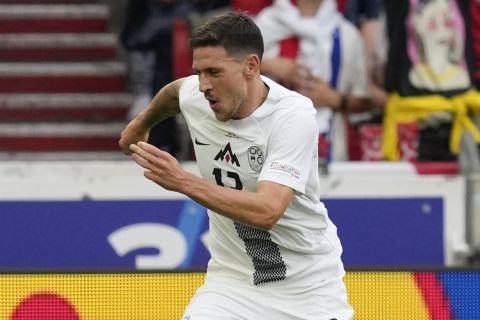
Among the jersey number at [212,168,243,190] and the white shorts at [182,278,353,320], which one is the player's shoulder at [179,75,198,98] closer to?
the jersey number at [212,168,243,190]

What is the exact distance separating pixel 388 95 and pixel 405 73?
0.18m

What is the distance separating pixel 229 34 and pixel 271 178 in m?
0.53

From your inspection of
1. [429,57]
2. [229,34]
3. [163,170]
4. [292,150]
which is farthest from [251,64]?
[429,57]

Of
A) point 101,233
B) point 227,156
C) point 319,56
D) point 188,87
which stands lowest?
point 101,233

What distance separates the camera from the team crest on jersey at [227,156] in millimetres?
5090

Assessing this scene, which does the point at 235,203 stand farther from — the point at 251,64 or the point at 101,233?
the point at 101,233

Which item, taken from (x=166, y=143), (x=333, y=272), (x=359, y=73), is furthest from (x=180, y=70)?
(x=333, y=272)

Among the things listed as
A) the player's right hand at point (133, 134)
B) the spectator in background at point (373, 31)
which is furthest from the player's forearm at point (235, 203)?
the spectator in background at point (373, 31)

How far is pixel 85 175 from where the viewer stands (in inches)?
310

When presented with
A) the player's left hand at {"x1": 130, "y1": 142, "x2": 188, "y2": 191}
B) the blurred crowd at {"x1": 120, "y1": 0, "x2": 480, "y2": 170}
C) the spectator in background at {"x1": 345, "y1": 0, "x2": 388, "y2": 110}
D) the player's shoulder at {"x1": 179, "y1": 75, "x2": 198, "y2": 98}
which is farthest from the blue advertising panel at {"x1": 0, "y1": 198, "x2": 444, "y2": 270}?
the player's left hand at {"x1": 130, "y1": 142, "x2": 188, "y2": 191}

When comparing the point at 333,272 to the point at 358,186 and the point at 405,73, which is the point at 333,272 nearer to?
the point at 358,186

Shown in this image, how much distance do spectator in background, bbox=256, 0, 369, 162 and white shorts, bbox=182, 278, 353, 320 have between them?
2.92 m

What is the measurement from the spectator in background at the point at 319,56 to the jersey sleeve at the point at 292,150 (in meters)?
3.08

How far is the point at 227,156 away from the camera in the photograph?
5105 mm
